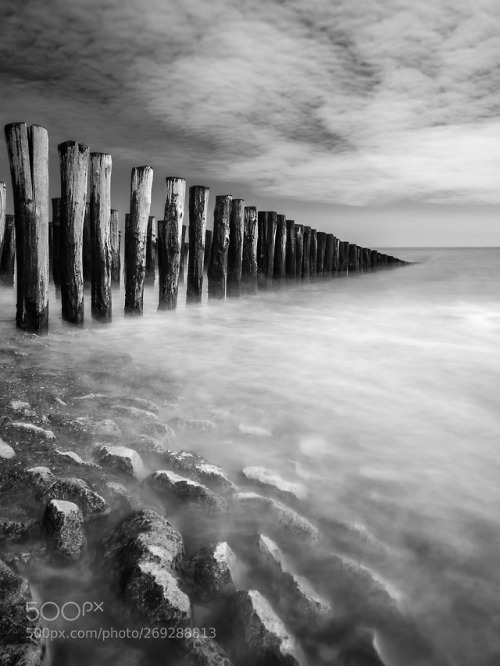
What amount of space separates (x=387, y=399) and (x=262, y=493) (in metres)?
1.50

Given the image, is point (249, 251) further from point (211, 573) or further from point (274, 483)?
point (211, 573)

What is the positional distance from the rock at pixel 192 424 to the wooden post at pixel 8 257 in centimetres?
764

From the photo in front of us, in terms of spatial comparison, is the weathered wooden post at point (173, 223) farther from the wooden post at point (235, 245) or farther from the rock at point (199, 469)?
the rock at point (199, 469)

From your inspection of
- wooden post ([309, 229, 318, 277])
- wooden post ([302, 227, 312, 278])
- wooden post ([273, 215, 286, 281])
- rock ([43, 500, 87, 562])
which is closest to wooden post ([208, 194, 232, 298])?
wooden post ([273, 215, 286, 281])

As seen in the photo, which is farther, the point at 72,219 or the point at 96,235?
the point at 96,235

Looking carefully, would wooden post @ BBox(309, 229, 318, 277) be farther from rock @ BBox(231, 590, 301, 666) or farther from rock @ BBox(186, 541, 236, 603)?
rock @ BBox(231, 590, 301, 666)

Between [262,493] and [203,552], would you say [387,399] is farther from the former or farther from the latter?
[203,552]

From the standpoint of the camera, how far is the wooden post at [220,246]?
6.91m

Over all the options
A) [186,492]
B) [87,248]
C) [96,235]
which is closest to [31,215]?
[96,235]

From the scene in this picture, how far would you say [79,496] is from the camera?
160cm

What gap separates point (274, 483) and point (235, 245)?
599cm

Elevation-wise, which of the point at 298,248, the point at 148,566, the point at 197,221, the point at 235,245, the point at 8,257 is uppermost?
the point at 197,221

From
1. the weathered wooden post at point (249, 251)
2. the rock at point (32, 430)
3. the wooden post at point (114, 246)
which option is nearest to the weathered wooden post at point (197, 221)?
the weathered wooden post at point (249, 251)

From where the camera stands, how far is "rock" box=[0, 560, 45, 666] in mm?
995
